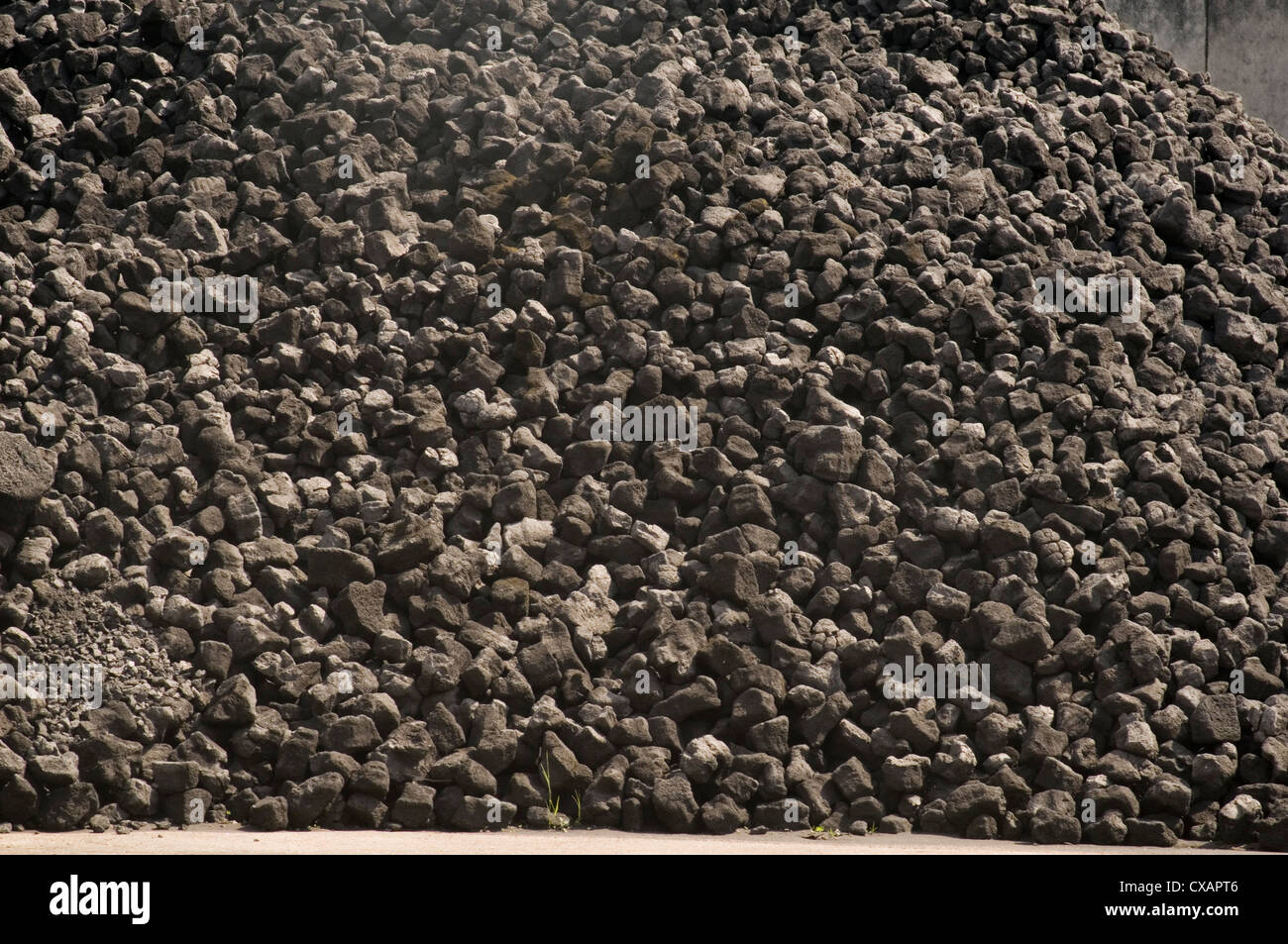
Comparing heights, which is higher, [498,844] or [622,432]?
[622,432]

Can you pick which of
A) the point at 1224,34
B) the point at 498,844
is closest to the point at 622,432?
the point at 498,844

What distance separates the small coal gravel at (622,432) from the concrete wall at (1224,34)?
2553 mm

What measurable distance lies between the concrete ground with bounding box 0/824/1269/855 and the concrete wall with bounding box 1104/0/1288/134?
325 inches

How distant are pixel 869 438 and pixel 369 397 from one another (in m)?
2.97

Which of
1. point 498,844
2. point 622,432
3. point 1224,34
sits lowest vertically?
point 498,844

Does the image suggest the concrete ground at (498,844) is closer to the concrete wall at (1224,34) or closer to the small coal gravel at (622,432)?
the small coal gravel at (622,432)

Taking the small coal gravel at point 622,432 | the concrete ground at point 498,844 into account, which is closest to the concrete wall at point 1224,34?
the small coal gravel at point 622,432

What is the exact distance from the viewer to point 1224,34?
1138cm

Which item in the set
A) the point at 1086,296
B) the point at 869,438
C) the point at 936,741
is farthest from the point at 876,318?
the point at 936,741

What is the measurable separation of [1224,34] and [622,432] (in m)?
8.08

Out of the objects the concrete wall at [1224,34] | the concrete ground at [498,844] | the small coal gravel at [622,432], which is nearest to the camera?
the concrete ground at [498,844]

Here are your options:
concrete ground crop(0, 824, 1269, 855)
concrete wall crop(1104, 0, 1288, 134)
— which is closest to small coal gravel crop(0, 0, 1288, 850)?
concrete ground crop(0, 824, 1269, 855)

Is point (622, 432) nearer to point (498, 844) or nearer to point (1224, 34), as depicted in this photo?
point (498, 844)

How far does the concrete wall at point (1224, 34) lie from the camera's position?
11297 mm
